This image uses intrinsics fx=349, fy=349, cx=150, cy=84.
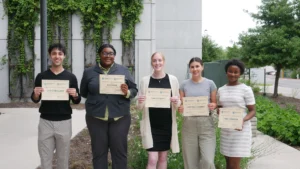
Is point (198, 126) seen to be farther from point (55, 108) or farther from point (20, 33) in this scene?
point (20, 33)

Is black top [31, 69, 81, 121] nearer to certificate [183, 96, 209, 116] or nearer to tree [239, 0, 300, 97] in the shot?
certificate [183, 96, 209, 116]

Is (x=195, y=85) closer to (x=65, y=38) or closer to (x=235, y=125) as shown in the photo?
(x=235, y=125)

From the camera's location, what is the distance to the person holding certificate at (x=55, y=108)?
3783 millimetres

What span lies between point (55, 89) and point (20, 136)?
161 inches

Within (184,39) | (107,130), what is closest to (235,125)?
(107,130)

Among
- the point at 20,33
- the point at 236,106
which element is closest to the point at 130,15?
the point at 20,33

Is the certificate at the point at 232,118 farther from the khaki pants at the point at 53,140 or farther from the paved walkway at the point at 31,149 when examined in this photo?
the khaki pants at the point at 53,140

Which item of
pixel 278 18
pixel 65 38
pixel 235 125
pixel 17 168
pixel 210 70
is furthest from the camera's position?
pixel 278 18

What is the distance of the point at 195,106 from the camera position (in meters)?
3.84

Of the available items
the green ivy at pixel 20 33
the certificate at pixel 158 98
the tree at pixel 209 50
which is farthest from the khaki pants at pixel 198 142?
the tree at pixel 209 50

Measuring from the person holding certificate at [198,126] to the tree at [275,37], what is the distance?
1243 cm

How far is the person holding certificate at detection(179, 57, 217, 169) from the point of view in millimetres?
3877

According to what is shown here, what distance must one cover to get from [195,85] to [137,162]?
1.48m

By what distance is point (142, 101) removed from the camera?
155 inches
